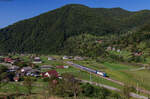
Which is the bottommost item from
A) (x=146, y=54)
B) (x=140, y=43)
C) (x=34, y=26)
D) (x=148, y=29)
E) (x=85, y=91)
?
(x=85, y=91)

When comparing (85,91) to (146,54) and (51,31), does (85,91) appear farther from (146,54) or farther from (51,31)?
(51,31)

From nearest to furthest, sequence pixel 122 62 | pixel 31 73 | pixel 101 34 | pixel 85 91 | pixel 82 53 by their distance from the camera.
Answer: pixel 85 91 < pixel 31 73 < pixel 122 62 < pixel 82 53 < pixel 101 34

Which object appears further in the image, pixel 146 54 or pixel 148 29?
pixel 148 29

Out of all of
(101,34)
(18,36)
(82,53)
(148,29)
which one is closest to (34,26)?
(18,36)

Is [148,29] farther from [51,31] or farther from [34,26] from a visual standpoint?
[34,26]

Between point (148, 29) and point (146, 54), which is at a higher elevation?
point (148, 29)

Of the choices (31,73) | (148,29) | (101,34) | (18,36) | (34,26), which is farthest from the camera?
(34,26)
